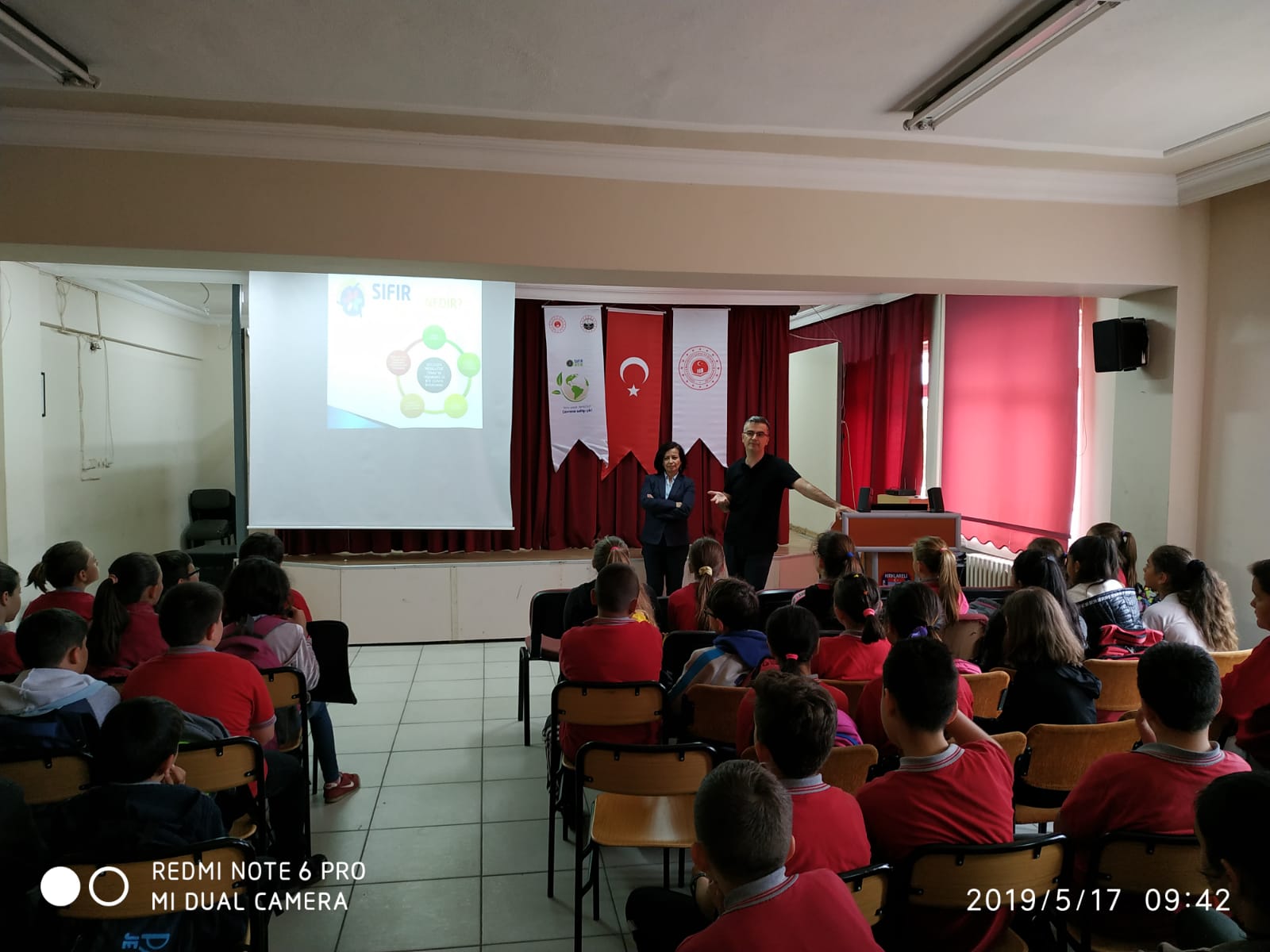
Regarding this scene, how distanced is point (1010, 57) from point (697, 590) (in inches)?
96.7

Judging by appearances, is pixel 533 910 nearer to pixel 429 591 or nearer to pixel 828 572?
pixel 828 572

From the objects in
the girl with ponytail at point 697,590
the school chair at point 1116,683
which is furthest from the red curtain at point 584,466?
the school chair at point 1116,683

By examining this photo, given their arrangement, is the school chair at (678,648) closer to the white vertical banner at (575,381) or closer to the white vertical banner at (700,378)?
the white vertical banner at (575,381)

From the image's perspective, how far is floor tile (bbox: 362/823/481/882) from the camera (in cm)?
287

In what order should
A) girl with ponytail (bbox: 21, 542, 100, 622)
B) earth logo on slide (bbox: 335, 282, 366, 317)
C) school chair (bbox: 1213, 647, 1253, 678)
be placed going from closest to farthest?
school chair (bbox: 1213, 647, 1253, 678) < girl with ponytail (bbox: 21, 542, 100, 622) < earth logo on slide (bbox: 335, 282, 366, 317)

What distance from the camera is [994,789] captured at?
1.76m

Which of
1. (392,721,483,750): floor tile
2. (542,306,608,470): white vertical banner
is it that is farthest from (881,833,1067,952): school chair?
(542,306,608,470): white vertical banner

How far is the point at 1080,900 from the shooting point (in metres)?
1.82

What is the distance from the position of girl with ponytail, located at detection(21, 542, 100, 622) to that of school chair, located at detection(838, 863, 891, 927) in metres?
2.97

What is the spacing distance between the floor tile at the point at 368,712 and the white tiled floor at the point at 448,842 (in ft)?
0.04

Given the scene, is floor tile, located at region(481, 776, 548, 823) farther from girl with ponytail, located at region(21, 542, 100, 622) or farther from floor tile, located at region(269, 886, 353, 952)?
girl with ponytail, located at region(21, 542, 100, 622)

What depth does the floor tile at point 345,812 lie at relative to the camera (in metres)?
3.23

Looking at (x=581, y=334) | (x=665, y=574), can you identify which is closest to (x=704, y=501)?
(x=665, y=574)

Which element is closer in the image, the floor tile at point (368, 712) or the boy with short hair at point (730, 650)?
the boy with short hair at point (730, 650)
